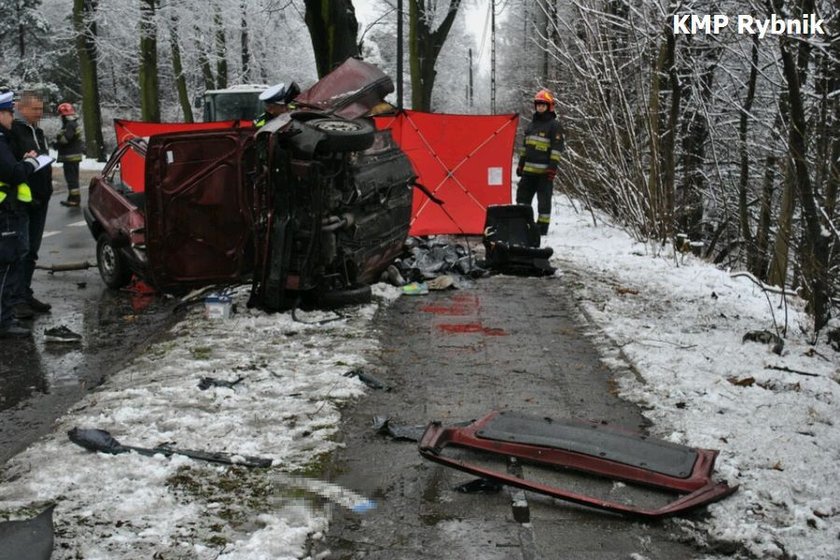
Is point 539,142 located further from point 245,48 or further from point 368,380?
point 245,48

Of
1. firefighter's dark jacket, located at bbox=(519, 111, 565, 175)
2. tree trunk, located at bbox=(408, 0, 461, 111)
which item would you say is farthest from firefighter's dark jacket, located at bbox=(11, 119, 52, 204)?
tree trunk, located at bbox=(408, 0, 461, 111)

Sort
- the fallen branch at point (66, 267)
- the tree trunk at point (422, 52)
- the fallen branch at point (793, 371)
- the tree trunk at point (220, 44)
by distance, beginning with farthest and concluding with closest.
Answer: the tree trunk at point (220, 44) < the tree trunk at point (422, 52) < the fallen branch at point (66, 267) < the fallen branch at point (793, 371)

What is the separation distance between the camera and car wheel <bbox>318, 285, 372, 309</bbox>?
811 cm

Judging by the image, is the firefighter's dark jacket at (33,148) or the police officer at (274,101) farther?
the police officer at (274,101)

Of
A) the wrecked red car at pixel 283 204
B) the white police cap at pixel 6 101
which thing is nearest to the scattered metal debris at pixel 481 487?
the wrecked red car at pixel 283 204

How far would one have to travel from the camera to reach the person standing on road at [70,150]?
17438 millimetres

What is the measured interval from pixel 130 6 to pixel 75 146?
18.0 metres

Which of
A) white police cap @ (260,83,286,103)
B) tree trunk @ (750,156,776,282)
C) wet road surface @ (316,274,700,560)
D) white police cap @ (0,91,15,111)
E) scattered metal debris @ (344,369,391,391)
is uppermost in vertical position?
white police cap @ (260,83,286,103)

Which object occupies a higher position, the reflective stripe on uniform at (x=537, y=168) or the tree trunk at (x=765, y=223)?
the reflective stripe on uniform at (x=537, y=168)

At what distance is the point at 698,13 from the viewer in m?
12.2

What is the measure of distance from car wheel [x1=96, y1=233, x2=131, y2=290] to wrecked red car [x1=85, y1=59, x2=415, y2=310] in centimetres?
39

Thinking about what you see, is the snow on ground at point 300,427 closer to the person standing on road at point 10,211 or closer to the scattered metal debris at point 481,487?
the scattered metal debris at point 481,487

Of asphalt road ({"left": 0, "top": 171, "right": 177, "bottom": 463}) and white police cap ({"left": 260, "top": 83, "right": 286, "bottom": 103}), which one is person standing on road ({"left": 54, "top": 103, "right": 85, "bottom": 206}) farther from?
white police cap ({"left": 260, "top": 83, "right": 286, "bottom": 103})

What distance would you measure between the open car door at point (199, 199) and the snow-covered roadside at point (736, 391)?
329cm
